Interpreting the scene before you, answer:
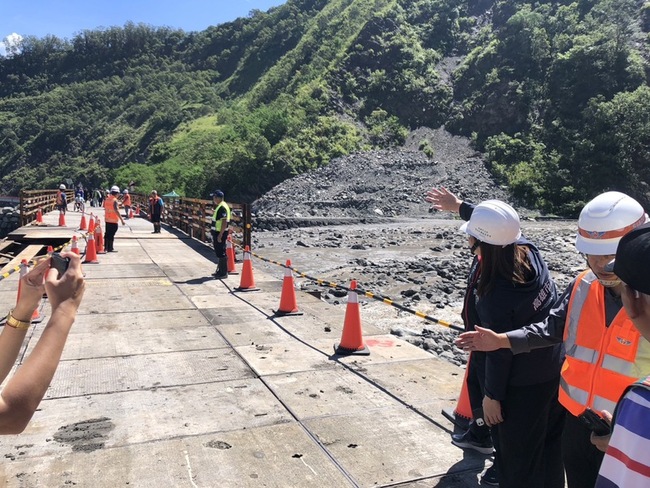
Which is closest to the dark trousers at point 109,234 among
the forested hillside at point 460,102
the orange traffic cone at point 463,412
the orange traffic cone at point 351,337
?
the orange traffic cone at point 351,337

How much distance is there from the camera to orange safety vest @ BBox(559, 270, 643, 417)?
6.96 feet

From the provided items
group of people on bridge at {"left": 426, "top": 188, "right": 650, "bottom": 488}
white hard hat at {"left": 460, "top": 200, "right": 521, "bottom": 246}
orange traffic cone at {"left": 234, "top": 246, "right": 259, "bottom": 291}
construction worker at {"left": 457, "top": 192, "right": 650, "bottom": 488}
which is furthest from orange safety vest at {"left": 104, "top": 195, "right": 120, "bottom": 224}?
construction worker at {"left": 457, "top": 192, "right": 650, "bottom": 488}

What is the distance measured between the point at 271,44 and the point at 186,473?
163 meters

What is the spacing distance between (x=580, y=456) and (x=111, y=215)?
1344 cm

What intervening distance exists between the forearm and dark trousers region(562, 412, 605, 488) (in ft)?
6.93

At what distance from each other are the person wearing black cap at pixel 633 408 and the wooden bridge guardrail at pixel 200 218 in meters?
11.8

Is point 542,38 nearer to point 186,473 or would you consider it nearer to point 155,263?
point 155,263

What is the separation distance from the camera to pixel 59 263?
1.96 m

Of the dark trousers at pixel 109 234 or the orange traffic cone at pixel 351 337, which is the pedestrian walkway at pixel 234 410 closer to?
the orange traffic cone at pixel 351 337

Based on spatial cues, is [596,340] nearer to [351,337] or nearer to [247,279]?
[351,337]

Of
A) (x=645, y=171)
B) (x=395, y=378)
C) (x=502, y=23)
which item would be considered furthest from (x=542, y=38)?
(x=395, y=378)

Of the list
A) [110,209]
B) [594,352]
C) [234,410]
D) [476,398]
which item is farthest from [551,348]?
[110,209]

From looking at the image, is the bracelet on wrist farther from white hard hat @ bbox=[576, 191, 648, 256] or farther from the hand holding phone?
white hard hat @ bbox=[576, 191, 648, 256]

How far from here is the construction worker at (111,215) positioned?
44.7 feet
